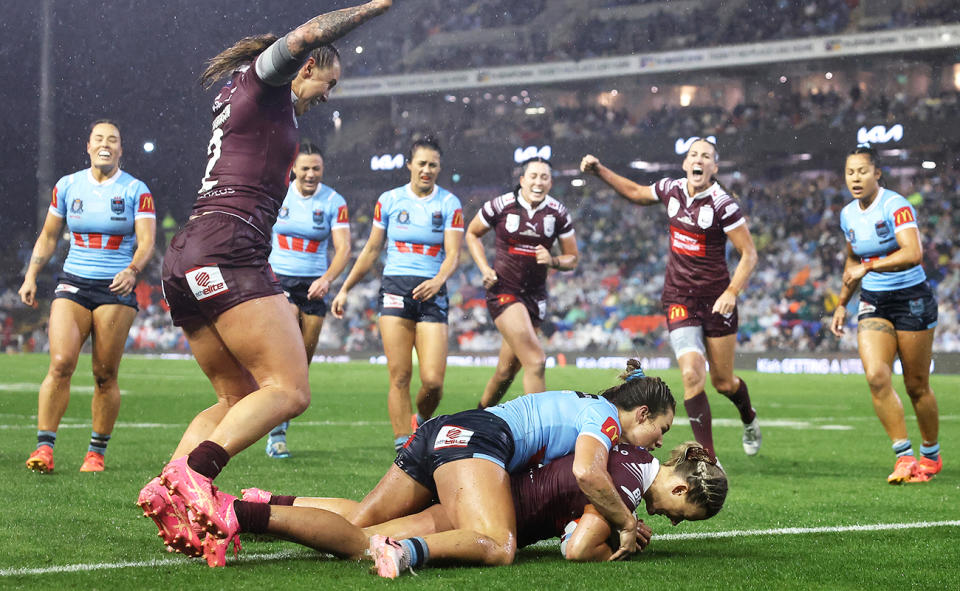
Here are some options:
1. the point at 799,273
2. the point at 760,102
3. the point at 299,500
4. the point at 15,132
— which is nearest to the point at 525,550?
the point at 299,500

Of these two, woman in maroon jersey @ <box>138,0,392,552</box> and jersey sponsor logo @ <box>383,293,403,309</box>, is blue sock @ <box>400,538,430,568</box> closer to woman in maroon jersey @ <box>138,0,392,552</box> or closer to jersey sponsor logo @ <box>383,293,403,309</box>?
woman in maroon jersey @ <box>138,0,392,552</box>

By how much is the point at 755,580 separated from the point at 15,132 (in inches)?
1224

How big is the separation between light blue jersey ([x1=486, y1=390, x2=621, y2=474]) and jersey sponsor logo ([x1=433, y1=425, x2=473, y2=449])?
0.78ft

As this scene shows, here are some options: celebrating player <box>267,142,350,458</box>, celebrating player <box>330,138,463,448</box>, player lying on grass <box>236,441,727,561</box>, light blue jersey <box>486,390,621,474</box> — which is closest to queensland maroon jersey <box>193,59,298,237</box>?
player lying on grass <box>236,441,727,561</box>

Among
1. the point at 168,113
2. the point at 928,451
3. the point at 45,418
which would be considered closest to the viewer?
the point at 45,418

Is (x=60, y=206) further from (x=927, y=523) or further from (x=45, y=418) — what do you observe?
(x=927, y=523)

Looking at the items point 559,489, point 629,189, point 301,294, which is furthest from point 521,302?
point 559,489

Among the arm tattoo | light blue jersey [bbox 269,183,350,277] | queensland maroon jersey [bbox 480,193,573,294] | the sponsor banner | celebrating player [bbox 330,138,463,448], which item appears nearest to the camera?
the arm tattoo

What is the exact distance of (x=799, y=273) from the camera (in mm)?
31344

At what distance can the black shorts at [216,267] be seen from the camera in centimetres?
470

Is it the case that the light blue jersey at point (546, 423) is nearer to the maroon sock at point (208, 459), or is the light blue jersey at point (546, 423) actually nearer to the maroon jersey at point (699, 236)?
the maroon sock at point (208, 459)

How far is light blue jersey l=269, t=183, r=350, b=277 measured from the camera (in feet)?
32.8

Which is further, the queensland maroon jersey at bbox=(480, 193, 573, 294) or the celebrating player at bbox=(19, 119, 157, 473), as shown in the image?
the queensland maroon jersey at bbox=(480, 193, 573, 294)

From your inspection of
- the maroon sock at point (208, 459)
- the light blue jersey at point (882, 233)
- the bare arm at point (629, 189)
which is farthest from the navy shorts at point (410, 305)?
the maroon sock at point (208, 459)
